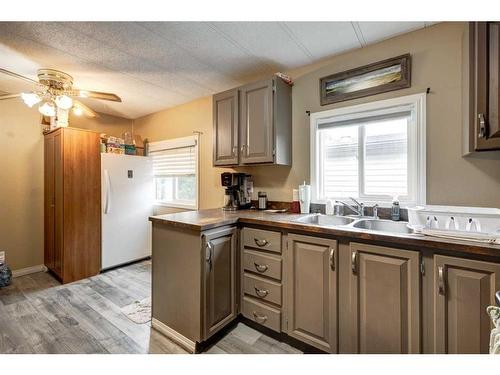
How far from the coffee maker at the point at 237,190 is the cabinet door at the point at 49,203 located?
2.22 m

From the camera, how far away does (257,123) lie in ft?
7.30

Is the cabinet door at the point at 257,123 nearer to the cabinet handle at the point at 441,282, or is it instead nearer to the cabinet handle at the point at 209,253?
the cabinet handle at the point at 209,253

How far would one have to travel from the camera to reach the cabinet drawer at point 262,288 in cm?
176

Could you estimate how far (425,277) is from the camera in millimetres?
1233

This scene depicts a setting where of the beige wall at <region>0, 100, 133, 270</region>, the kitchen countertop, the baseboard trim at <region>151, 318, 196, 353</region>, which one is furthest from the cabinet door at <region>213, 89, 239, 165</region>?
the beige wall at <region>0, 100, 133, 270</region>

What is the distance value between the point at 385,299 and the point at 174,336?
1502 millimetres

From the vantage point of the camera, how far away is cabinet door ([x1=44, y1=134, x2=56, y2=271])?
9.66ft

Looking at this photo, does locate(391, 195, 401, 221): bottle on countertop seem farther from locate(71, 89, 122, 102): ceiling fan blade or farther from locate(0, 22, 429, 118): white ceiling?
locate(71, 89, 122, 102): ceiling fan blade

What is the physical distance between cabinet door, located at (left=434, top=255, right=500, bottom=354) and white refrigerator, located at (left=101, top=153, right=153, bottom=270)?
3417mm

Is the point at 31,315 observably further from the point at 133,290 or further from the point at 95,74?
the point at 95,74

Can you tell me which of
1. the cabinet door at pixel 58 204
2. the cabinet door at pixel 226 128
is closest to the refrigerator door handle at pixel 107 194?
the cabinet door at pixel 58 204

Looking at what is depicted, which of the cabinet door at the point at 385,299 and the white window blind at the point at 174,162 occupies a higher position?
the white window blind at the point at 174,162
